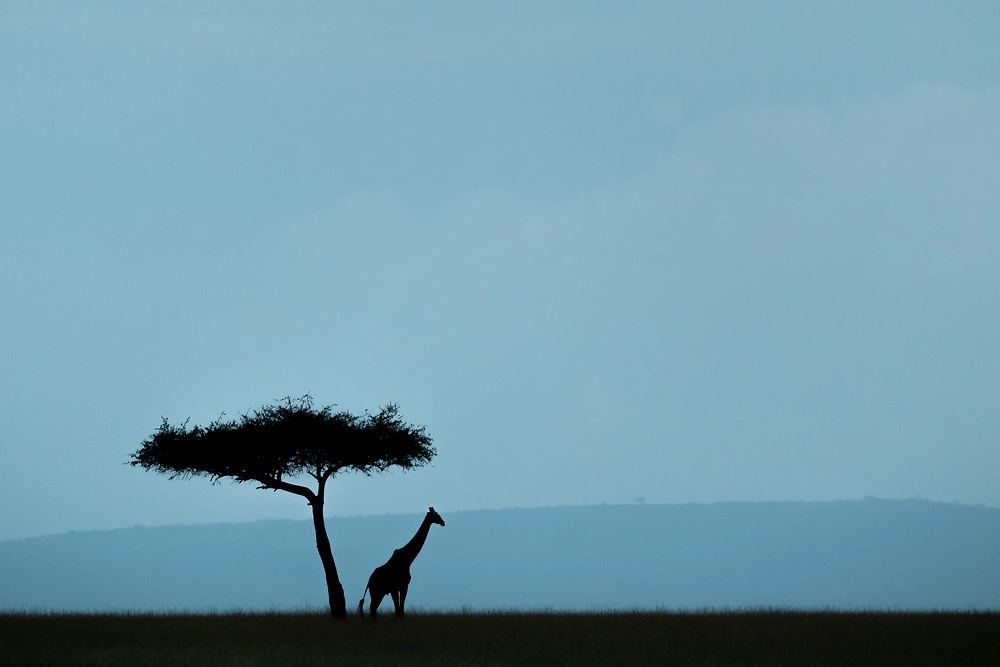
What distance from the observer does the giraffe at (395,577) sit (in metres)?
34.7

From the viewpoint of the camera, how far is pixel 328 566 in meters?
38.1

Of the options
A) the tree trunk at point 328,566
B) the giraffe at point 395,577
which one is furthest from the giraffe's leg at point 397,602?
the tree trunk at point 328,566

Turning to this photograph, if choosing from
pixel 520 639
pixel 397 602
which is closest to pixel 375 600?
pixel 397 602

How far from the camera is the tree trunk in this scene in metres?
37.7

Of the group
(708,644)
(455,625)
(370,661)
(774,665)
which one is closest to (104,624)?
(455,625)

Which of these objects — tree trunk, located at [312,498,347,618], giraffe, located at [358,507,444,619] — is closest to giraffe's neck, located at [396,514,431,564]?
giraffe, located at [358,507,444,619]

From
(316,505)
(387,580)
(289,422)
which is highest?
(289,422)

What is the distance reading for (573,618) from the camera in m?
35.4

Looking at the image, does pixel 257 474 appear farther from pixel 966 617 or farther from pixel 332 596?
pixel 966 617

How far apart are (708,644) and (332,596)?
14.9 metres

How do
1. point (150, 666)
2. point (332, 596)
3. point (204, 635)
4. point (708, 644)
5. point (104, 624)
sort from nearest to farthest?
point (150, 666)
point (708, 644)
point (204, 635)
point (104, 624)
point (332, 596)

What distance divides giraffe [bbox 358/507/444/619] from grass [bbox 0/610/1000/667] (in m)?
0.70

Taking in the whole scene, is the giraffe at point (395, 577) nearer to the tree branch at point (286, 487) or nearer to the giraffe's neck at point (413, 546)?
the giraffe's neck at point (413, 546)

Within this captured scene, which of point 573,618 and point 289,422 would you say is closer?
point 573,618
